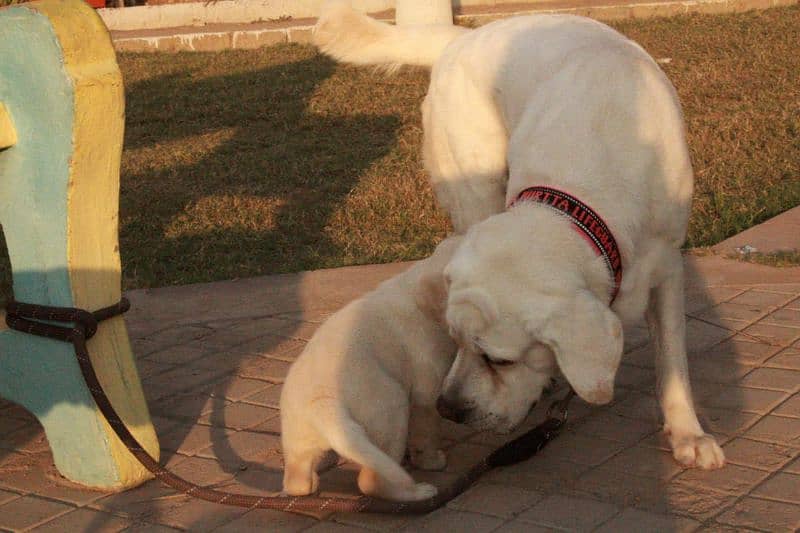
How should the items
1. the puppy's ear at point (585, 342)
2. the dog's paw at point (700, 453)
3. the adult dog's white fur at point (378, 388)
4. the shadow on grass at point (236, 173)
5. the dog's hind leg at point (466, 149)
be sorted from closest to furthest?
the puppy's ear at point (585, 342) < the adult dog's white fur at point (378, 388) < the dog's paw at point (700, 453) < the dog's hind leg at point (466, 149) < the shadow on grass at point (236, 173)

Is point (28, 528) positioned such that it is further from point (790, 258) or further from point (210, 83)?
point (210, 83)

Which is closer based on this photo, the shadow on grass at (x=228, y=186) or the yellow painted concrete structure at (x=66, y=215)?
the yellow painted concrete structure at (x=66, y=215)

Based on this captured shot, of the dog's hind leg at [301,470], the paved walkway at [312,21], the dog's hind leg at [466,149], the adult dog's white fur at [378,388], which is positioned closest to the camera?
the adult dog's white fur at [378,388]

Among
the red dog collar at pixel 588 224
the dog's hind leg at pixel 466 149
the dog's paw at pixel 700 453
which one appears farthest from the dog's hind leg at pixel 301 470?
the dog's hind leg at pixel 466 149

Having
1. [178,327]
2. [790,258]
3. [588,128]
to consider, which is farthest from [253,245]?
[588,128]

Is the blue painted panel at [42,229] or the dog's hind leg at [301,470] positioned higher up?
the blue painted panel at [42,229]

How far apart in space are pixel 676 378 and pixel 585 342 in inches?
33.7

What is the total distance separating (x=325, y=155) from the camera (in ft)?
30.3

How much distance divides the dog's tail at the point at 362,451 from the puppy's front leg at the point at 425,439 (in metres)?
0.37

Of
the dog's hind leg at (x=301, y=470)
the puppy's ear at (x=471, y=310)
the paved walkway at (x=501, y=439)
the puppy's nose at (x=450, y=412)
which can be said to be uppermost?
the puppy's ear at (x=471, y=310)

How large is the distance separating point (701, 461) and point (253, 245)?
3.72 m

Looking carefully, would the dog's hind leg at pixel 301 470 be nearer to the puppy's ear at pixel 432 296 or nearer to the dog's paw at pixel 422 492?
the dog's paw at pixel 422 492

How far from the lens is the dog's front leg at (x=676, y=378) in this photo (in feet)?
12.3

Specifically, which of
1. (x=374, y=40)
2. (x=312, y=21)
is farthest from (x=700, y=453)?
(x=312, y=21)
